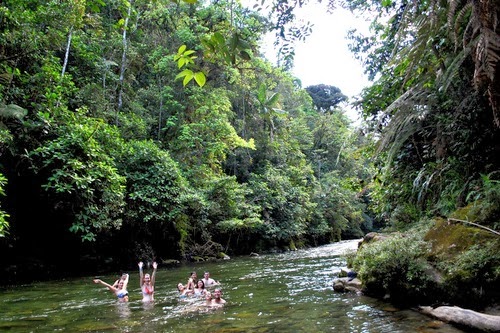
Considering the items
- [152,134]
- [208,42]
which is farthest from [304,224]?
[208,42]

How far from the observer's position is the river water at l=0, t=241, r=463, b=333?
547cm

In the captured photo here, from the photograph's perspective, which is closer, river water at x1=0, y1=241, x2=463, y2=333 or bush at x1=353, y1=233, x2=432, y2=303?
river water at x1=0, y1=241, x2=463, y2=333

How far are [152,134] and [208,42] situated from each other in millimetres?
21822

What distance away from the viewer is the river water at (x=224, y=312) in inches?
215

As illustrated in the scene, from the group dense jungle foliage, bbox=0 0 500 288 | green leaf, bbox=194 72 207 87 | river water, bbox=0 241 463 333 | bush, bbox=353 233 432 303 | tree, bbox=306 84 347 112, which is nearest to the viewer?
green leaf, bbox=194 72 207 87

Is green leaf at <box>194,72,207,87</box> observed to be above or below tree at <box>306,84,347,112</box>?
below

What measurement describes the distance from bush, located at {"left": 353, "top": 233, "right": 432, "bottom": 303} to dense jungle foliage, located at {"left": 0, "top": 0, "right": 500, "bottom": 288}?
1.15 meters

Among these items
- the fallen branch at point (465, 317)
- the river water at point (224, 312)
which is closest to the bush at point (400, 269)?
the river water at point (224, 312)

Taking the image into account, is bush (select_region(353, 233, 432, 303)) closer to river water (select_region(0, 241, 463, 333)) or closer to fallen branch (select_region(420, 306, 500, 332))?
river water (select_region(0, 241, 463, 333))

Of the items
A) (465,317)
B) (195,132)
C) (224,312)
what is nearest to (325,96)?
(195,132)

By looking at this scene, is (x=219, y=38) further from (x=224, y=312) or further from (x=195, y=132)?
(x=195, y=132)

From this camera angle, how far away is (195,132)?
21250 millimetres

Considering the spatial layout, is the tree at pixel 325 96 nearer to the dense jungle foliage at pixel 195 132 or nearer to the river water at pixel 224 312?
the dense jungle foliage at pixel 195 132

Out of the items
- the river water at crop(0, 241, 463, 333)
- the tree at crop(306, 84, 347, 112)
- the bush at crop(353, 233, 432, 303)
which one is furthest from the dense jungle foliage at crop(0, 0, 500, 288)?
the tree at crop(306, 84, 347, 112)
